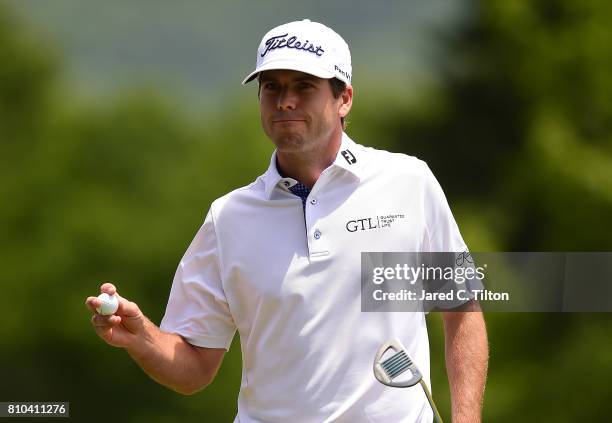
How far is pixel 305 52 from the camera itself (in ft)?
14.6

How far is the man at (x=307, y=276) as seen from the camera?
14.0 ft

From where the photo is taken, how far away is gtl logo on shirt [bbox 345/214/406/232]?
4.39 m

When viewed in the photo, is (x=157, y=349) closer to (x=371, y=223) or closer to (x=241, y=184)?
(x=371, y=223)

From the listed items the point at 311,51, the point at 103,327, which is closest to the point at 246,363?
the point at 103,327

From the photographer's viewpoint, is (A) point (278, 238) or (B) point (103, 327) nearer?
(B) point (103, 327)

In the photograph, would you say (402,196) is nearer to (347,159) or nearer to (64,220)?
(347,159)

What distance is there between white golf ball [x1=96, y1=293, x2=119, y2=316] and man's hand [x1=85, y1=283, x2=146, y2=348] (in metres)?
0.01

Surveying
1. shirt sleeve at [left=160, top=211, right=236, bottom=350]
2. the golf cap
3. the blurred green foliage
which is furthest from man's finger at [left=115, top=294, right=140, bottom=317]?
the blurred green foliage

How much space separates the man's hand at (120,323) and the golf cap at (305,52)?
3.08 feet

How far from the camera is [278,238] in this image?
4.41m

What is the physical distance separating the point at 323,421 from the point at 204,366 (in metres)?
0.61

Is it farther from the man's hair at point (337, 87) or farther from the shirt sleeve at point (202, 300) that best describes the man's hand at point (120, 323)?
the man's hair at point (337, 87)

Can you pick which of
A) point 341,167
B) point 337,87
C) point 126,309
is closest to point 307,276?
point 341,167

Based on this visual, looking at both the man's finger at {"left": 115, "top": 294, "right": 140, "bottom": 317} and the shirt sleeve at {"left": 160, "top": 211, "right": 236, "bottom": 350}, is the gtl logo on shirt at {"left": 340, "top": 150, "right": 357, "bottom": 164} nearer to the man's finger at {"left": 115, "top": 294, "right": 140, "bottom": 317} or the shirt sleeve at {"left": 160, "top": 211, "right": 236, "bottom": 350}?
the shirt sleeve at {"left": 160, "top": 211, "right": 236, "bottom": 350}
